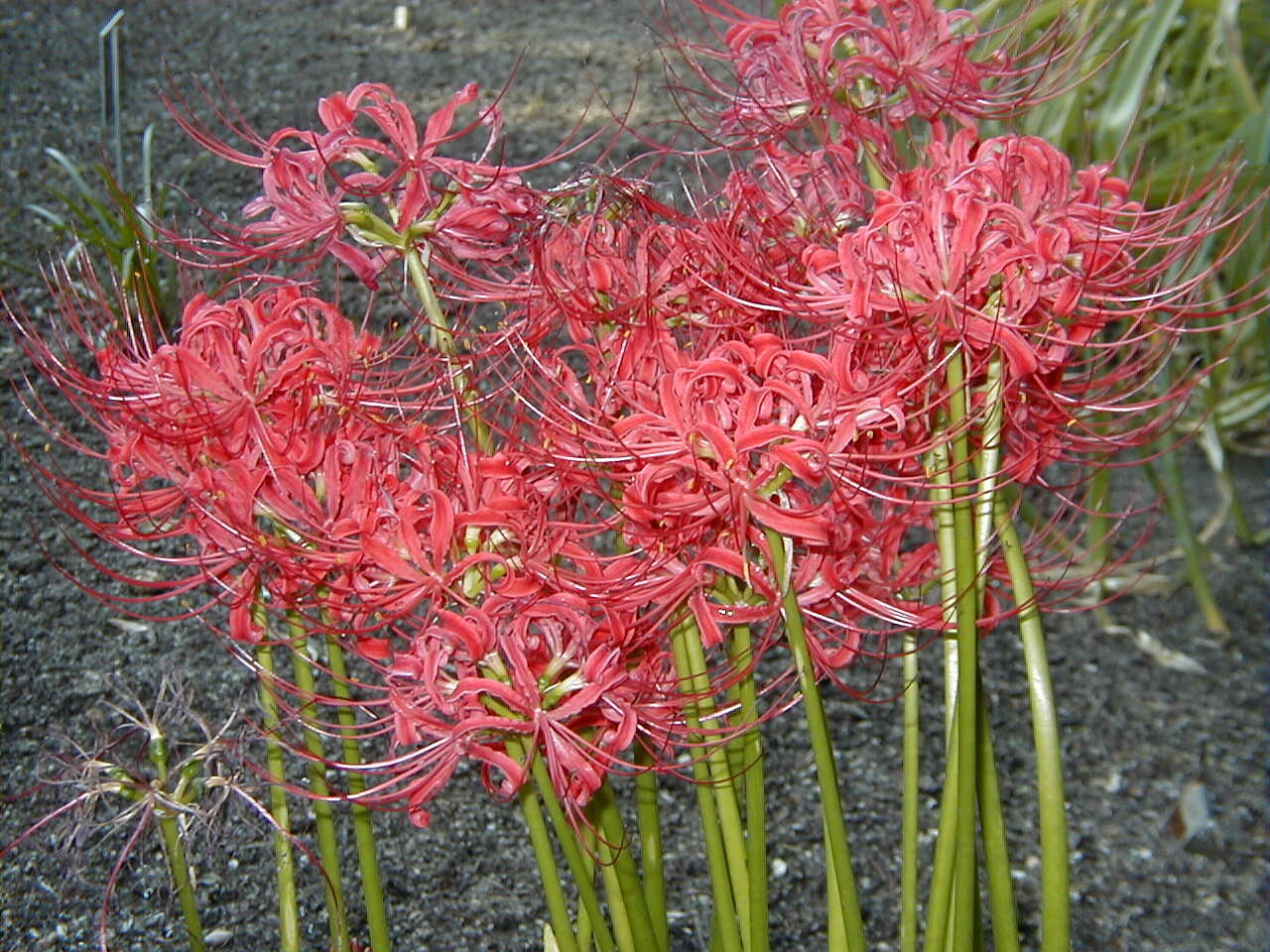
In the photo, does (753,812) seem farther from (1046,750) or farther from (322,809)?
(322,809)

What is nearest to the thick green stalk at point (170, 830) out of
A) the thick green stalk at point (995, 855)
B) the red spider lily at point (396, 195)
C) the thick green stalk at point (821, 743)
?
the red spider lily at point (396, 195)

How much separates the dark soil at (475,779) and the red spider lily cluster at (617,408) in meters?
0.18

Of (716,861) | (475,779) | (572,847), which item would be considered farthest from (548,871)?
(475,779)

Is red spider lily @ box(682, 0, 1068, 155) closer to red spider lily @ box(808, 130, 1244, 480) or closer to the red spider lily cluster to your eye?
the red spider lily cluster

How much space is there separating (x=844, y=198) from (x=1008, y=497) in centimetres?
28

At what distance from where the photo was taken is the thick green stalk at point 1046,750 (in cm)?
91

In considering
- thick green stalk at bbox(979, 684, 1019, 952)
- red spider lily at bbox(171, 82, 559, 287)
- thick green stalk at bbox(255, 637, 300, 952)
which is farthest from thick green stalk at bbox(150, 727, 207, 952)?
thick green stalk at bbox(979, 684, 1019, 952)

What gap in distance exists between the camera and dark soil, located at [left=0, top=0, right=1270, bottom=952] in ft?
5.48

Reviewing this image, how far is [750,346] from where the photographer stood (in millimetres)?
865

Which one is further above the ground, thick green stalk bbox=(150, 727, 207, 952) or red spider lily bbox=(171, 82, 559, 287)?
red spider lily bbox=(171, 82, 559, 287)

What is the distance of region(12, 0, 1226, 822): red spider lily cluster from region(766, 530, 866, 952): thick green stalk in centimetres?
1

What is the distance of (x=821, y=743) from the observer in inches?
33.7

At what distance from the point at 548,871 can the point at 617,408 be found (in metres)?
0.30

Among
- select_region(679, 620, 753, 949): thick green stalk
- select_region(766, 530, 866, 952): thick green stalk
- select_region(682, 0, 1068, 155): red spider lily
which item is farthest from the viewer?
select_region(682, 0, 1068, 155): red spider lily
